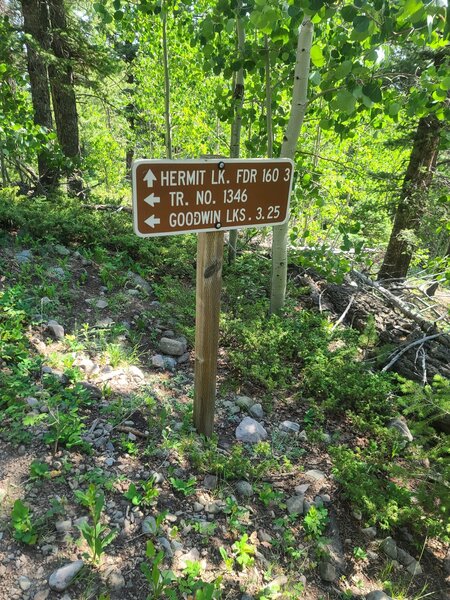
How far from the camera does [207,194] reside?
2.22m

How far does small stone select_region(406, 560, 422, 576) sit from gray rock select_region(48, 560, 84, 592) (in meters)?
2.14

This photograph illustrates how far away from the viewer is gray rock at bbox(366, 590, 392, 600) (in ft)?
7.58

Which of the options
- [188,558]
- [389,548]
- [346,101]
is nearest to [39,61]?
[346,101]

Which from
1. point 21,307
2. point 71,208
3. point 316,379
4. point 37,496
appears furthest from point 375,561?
point 71,208

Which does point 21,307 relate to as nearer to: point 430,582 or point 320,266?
point 320,266

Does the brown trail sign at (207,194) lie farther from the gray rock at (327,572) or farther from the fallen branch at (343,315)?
the fallen branch at (343,315)

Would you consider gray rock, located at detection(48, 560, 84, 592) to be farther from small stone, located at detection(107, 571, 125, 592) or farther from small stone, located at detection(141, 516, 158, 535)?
small stone, located at detection(141, 516, 158, 535)

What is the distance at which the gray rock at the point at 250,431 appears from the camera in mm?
3340

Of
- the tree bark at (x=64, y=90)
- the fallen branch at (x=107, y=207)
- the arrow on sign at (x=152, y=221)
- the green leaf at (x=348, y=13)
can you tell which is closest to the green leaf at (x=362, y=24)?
the green leaf at (x=348, y=13)

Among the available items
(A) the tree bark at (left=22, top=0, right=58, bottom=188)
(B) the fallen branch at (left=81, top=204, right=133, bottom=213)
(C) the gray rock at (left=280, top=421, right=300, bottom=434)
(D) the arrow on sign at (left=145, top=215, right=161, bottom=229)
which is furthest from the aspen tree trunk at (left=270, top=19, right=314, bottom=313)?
(A) the tree bark at (left=22, top=0, right=58, bottom=188)

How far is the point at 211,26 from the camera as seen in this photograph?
3621 mm

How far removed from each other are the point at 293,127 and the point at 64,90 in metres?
5.83

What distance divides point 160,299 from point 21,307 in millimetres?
1629

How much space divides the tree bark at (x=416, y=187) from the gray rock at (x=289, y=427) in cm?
431
